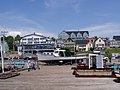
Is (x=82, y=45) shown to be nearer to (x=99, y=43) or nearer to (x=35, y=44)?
(x=99, y=43)

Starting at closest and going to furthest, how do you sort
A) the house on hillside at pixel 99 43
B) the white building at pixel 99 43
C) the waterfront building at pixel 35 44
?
1. the waterfront building at pixel 35 44
2. the house on hillside at pixel 99 43
3. the white building at pixel 99 43

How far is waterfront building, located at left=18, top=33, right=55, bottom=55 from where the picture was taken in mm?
147163

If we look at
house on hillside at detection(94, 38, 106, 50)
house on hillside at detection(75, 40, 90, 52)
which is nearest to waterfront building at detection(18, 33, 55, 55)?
house on hillside at detection(75, 40, 90, 52)

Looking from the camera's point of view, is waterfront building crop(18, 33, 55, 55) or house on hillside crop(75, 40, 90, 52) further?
house on hillside crop(75, 40, 90, 52)

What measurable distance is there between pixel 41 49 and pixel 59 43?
2925cm

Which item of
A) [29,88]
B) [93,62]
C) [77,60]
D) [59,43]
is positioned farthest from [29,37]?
[29,88]

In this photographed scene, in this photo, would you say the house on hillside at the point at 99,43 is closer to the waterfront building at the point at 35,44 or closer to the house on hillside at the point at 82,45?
the house on hillside at the point at 82,45

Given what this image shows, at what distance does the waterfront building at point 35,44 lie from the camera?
14716cm

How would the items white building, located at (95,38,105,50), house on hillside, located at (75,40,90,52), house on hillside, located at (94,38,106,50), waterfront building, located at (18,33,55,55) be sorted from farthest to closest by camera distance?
white building, located at (95,38,105,50) < house on hillside, located at (94,38,106,50) < house on hillside, located at (75,40,90,52) < waterfront building, located at (18,33,55,55)

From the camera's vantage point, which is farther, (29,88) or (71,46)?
(71,46)

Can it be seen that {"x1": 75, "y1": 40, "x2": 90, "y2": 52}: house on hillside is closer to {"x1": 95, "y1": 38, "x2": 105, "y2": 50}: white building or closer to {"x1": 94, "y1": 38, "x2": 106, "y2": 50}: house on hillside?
{"x1": 94, "y1": 38, "x2": 106, "y2": 50}: house on hillside

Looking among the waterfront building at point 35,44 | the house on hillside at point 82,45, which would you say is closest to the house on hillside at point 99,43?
the house on hillside at point 82,45

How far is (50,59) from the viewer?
90.8 m

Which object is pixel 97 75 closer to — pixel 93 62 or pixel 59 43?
pixel 93 62
